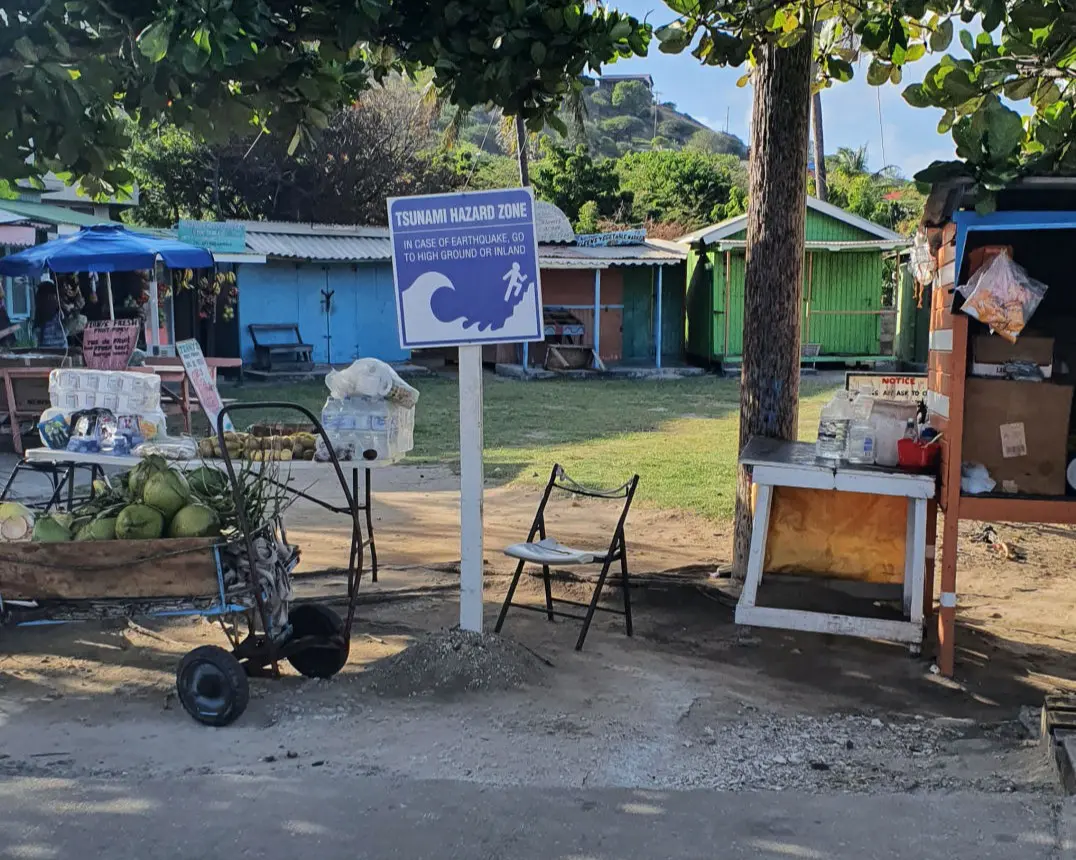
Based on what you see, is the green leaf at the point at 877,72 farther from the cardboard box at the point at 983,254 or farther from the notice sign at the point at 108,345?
the notice sign at the point at 108,345

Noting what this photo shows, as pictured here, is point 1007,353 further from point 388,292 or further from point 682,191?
point 682,191

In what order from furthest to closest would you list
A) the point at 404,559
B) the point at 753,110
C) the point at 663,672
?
the point at 404,559 < the point at 753,110 < the point at 663,672

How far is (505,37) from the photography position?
4785 millimetres

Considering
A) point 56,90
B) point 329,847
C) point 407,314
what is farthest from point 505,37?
point 329,847

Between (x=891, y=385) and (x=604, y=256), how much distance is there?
57.9 ft

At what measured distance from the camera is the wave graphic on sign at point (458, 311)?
4879 millimetres

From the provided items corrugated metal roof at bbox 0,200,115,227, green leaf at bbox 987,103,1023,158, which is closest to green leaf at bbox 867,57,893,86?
green leaf at bbox 987,103,1023,158

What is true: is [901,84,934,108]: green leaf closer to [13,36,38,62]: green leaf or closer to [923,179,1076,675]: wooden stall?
[923,179,1076,675]: wooden stall

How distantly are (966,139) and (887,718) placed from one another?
2577 mm

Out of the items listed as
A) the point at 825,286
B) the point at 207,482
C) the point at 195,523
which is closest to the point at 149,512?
the point at 195,523

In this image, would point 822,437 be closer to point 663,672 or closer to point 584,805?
point 663,672

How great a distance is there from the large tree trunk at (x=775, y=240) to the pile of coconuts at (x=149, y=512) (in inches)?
128

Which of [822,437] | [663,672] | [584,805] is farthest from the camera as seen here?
[822,437]

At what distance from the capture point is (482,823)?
3.53m
